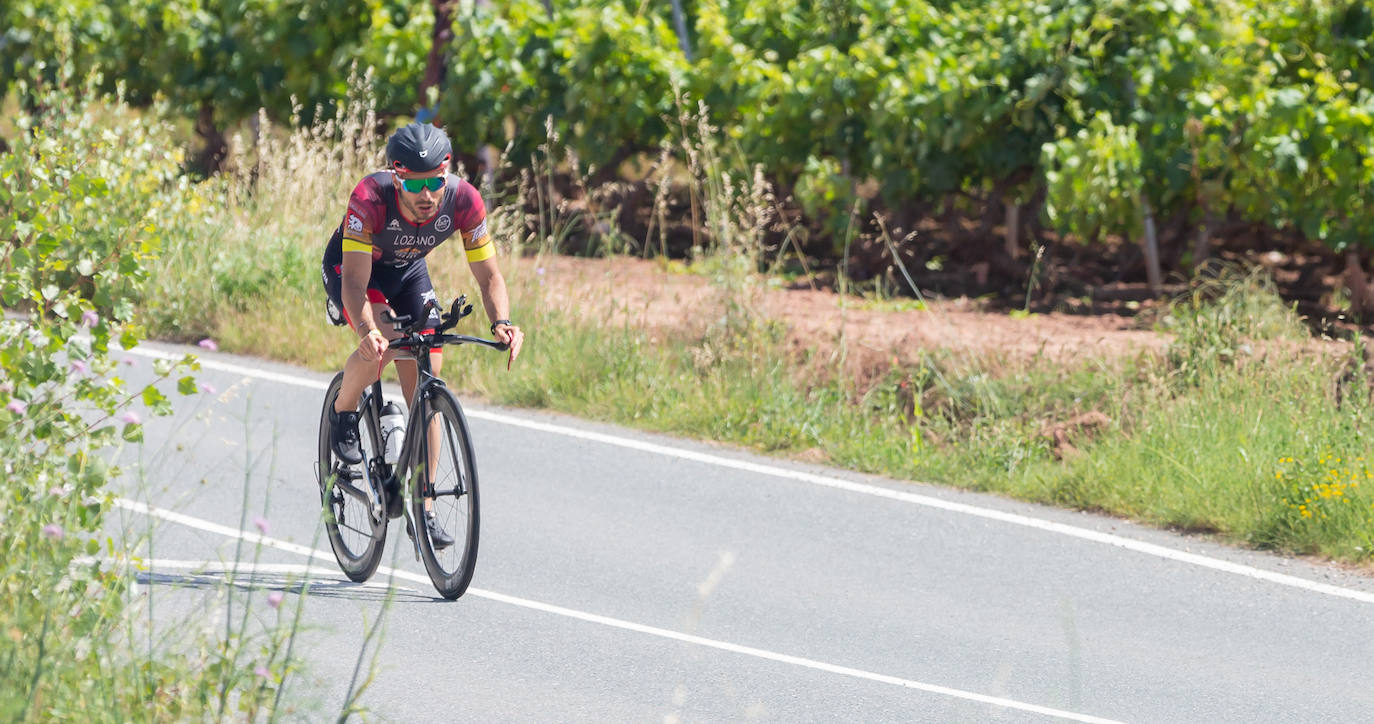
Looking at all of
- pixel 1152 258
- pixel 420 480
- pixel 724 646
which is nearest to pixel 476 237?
pixel 420 480

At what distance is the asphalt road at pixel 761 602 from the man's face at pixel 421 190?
103 centimetres

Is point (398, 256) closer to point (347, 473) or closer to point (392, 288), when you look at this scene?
point (392, 288)

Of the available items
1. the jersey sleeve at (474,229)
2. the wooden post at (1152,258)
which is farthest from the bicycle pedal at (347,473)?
the wooden post at (1152,258)

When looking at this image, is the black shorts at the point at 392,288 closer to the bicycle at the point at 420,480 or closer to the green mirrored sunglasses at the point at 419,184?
the bicycle at the point at 420,480

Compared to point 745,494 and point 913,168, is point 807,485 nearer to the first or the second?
point 745,494

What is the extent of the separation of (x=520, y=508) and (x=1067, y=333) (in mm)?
4829

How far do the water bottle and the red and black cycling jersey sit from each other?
0.64m

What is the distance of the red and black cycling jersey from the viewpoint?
6.57 m

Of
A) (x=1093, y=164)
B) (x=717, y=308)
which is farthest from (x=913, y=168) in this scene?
(x=717, y=308)

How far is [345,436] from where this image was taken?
732cm

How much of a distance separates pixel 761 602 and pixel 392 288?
211 cm

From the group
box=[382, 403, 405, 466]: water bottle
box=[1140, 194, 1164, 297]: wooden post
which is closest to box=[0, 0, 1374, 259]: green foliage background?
box=[1140, 194, 1164, 297]: wooden post

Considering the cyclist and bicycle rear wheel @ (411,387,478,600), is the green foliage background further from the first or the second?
bicycle rear wheel @ (411,387,478,600)

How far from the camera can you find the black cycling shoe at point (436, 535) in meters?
6.80
